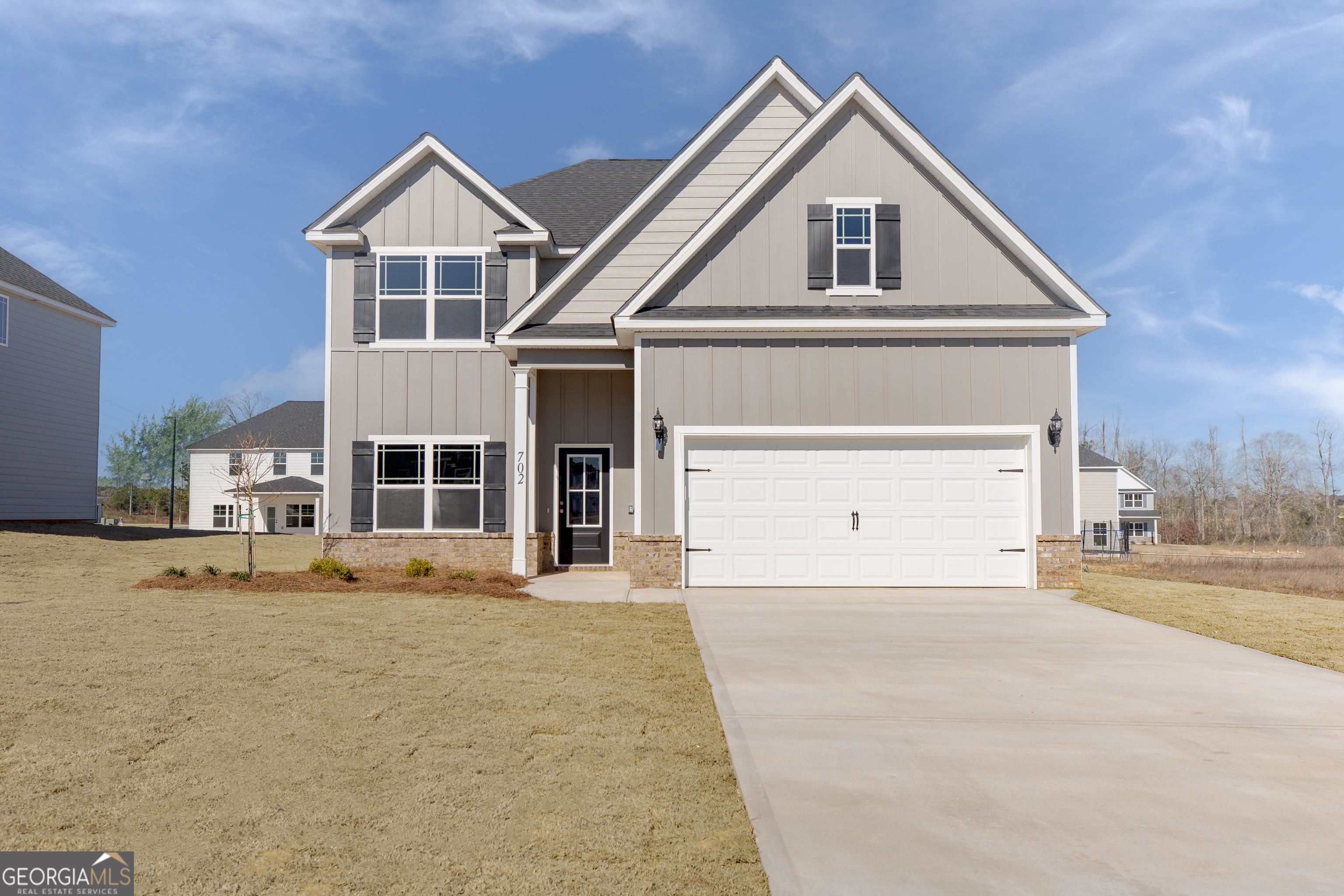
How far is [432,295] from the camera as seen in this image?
624 inches

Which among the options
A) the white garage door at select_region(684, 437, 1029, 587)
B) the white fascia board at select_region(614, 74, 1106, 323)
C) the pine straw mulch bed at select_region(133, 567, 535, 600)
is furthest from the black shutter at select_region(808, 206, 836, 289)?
the pine straw mulch bed at select_region(133, 567, 535, 600)

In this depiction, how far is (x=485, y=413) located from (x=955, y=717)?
459 inches

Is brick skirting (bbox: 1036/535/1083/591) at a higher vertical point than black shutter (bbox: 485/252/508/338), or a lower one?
lower

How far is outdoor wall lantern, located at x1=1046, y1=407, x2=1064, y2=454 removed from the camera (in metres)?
12.7

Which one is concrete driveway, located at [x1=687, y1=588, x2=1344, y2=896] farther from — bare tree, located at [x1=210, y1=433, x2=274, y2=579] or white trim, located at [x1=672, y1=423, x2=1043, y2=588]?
bare tree, located at [x1=210, y1=433, x2=274, y2=579]

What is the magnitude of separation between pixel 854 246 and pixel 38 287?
22.7 metres

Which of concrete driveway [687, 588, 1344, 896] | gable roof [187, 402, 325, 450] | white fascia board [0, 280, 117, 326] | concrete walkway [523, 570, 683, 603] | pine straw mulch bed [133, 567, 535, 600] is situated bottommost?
concrete driveway [687, 588, 1344, 896]

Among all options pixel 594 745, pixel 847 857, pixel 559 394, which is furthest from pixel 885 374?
pixel 847 857

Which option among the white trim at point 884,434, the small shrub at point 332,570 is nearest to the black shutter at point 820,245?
the white trim at point 884,434

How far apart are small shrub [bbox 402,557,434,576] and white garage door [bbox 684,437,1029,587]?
423cm

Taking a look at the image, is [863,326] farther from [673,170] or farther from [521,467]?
[521,467]

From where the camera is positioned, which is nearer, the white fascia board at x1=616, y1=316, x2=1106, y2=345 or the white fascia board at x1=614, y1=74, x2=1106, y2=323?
the white fascia board at x1=616, y1=316, x2=1106, y2=345

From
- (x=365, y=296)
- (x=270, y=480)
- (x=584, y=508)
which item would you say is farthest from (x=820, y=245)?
(x=270, y=480)

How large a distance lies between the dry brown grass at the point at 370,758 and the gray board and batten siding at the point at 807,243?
21.3 ft
